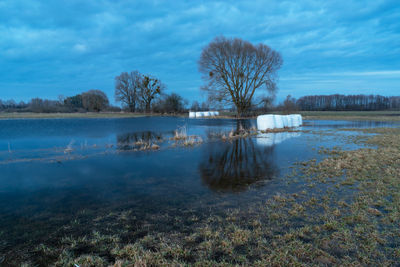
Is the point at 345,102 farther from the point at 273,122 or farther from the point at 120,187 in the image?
the point at 120,187

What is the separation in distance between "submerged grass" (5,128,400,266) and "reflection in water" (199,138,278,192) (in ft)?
3.55

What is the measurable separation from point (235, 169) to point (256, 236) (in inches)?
144

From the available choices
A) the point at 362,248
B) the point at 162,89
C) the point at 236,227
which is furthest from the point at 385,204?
the point at 162,89

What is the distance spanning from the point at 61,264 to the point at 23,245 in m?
0.75

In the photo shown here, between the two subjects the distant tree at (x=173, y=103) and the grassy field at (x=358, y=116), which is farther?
the distant tree at (x=173, y=103)

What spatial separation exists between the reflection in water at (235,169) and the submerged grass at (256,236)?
1082 mm

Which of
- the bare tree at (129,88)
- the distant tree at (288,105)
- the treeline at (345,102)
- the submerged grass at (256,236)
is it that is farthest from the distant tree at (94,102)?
the treeline at (345,102)

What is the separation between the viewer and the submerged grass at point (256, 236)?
→ 7.51 feet

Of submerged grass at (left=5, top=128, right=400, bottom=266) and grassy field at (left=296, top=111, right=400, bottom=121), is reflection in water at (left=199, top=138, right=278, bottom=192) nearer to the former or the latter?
submerged grass at (left=5, top=128, right=400, bottom=266)

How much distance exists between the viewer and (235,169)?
634 cm

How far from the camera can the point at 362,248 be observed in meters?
2.46

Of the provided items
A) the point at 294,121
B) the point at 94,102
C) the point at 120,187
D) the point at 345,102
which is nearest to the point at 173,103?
the point at 94,102

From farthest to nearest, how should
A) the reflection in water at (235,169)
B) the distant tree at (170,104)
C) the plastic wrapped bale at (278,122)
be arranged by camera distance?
the distant tree at (170,104), the plastic wrapped bale at (278,122), the reflection in water at (235,169)

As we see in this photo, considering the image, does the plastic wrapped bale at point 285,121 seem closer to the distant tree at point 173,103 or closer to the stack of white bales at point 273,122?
the stack of white bales at point 273,122
